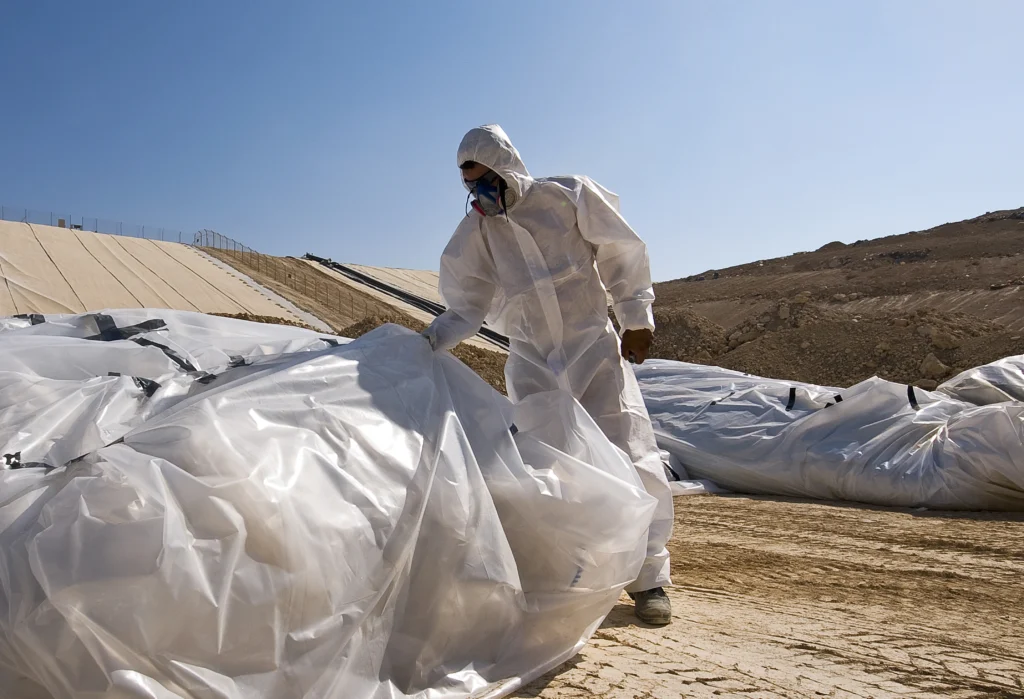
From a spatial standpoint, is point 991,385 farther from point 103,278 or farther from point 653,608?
point 103,278

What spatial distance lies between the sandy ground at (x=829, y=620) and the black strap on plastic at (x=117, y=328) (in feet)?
7.38

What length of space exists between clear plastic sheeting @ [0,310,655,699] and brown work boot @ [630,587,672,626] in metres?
0.25

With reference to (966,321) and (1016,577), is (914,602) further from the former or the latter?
(966,321)

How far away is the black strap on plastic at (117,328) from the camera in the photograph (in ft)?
10.9

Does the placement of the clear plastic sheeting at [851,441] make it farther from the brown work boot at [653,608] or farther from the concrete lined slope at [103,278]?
the concrete lined slope at [103,278]

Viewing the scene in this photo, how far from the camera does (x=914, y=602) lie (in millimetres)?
2639

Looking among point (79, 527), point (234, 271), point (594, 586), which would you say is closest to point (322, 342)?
point (594, 586)

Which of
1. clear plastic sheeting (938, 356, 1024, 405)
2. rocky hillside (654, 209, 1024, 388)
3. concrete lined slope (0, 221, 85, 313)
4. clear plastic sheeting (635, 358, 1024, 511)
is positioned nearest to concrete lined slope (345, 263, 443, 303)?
rocky hillside (654, 209, 1024, 388)

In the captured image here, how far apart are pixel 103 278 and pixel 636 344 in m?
12.4

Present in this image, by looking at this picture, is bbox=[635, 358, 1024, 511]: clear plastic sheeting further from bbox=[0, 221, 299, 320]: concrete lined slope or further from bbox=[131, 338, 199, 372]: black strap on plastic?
bbox=[0, 221, 299, 320]: concrete lined slope

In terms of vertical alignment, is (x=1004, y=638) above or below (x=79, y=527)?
below

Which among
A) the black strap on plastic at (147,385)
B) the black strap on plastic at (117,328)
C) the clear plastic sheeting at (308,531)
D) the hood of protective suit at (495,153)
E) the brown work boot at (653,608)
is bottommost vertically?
the brown work boot at (653,608)

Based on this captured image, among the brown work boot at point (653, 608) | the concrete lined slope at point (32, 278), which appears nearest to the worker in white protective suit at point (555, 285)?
the brown work boot at point (653, 608)

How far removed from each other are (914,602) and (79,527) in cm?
245
